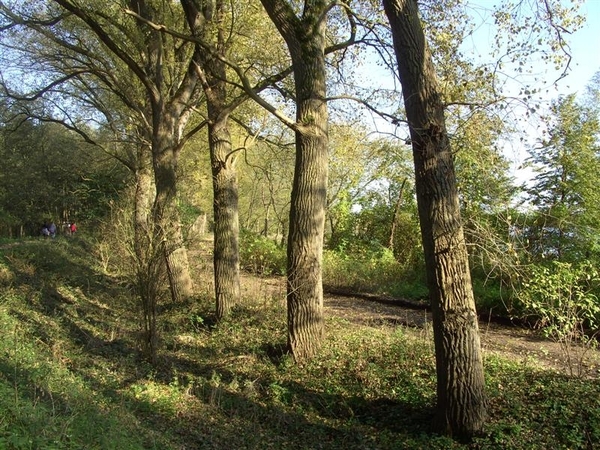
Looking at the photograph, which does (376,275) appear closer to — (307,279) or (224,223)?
(224,223)

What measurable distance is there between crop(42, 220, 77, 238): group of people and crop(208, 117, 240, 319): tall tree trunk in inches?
707

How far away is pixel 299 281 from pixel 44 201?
28602 millimetres

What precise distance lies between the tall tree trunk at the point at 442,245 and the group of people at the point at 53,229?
24.1m

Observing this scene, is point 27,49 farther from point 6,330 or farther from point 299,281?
point 299,281

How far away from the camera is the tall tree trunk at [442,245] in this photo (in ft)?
17.9

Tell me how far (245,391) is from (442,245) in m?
3.77

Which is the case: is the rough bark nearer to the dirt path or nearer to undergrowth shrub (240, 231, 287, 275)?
the dirt path

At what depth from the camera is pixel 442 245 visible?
5562 millimetres

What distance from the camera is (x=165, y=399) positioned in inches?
266

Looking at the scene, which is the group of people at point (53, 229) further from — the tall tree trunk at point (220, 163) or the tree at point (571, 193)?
the tree at point (571, 193)

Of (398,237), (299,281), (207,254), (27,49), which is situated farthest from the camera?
(398,237)

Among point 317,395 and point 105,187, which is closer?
point 317,395

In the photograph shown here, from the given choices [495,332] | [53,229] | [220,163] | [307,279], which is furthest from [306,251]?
[53,229]

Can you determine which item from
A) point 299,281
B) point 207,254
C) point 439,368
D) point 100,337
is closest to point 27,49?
point 207,254
